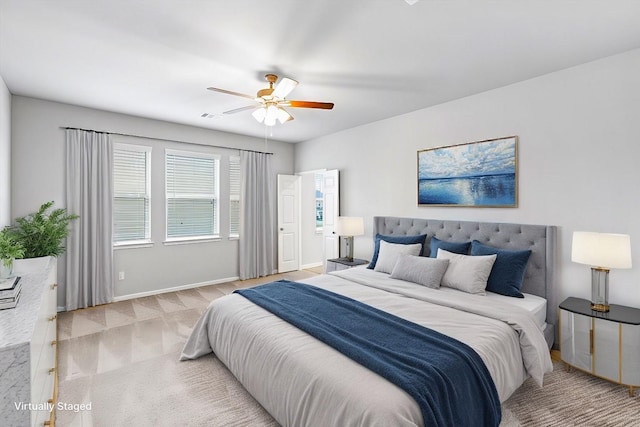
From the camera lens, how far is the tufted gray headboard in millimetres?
2980

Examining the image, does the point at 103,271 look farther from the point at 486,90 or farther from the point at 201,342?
the point at 486,90

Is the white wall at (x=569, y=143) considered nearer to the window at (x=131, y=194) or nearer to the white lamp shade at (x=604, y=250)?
the white lamp shade at (x=604, y=250)

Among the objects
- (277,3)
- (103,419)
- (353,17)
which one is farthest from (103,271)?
(353,17)

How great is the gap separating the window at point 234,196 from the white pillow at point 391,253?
2.96 metres

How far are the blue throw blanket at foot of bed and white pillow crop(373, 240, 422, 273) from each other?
4.41 ft

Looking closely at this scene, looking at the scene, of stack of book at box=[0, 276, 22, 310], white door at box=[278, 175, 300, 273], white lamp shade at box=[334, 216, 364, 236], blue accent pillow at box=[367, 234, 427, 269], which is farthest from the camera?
white door at box=[278, 175, 300, 273]

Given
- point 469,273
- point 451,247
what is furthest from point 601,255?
point 451,247

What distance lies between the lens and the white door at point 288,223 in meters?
6.18

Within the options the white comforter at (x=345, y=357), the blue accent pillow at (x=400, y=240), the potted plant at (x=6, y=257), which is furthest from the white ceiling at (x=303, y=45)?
the white comforter at (x=345, y=357)

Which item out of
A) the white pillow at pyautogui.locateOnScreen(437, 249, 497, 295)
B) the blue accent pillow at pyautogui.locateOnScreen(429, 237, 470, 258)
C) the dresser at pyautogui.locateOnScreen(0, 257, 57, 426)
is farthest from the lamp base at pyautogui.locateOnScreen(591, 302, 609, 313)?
the dresser at pyautogui.locateOnScreen(0, 257, 57, 426)

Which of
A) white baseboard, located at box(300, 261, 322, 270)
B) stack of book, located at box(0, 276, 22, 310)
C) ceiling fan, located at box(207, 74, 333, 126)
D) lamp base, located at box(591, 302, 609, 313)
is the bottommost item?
white baseboard, located at box(300, 261, 322, 270)

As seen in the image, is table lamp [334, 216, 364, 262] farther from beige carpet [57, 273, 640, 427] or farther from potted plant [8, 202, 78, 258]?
potted plant [8, 202, 78, 258]

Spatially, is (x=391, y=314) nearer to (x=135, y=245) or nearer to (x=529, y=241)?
(x=529, y=241)

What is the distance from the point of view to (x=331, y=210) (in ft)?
18.3
